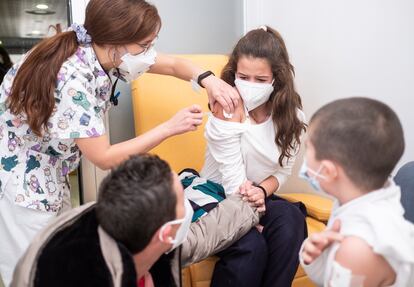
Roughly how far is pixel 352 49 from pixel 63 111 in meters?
1.26

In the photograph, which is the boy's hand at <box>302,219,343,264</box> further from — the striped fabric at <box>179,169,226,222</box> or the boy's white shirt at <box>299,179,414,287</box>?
the striped fabric at <box>179,169,226,222</box>

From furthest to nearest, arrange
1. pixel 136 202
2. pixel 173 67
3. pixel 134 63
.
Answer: pixel 173 67, pixel 134 63, pixel 136 202

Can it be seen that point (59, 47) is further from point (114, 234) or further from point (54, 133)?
point (114, 234)

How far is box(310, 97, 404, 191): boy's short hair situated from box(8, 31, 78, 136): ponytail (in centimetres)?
84

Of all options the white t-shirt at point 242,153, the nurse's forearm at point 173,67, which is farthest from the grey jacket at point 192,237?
the nurse's forearm at point 173,67

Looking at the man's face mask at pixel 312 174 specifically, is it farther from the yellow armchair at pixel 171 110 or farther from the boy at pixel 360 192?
the yellow armchair at pixel 171 110

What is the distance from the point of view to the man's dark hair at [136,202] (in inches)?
34.4

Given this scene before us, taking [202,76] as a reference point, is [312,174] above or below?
below

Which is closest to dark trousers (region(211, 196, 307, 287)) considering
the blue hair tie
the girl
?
the girl

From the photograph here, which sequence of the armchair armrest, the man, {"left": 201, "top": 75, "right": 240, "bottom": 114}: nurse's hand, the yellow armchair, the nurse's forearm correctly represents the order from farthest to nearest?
1. the yellow armchair
2. the nurse's forearm
3. the armchair armrest
4. {"left": 201, "top": 75, "right": 240, "bottom": 114}: nurse's hand
5. the man

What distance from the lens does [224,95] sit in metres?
1.55

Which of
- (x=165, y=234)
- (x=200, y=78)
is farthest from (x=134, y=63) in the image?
(x=165, y=234)

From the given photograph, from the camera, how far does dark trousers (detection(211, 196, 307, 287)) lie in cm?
136

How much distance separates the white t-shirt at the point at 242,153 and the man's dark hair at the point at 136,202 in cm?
63
